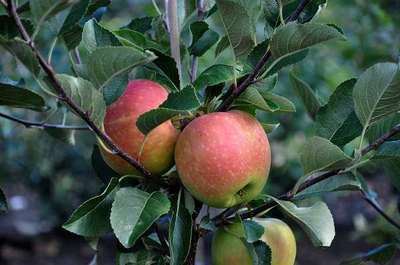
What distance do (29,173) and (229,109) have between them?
294 cm

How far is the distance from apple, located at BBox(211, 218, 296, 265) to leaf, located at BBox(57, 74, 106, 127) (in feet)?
0.82

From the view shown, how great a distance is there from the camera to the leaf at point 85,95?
2.18ft

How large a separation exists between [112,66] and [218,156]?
0.52 ft

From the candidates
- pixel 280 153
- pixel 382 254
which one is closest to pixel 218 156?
pixel 382 254

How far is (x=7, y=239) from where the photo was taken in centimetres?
434

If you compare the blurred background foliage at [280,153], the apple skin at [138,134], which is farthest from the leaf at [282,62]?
the blurred background foliage at [280,153]

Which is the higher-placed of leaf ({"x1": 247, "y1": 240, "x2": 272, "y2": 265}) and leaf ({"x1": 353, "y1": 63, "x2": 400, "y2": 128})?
leaf ({"x1": 353, "y1": 63, "x2": 400, "y2": 128})

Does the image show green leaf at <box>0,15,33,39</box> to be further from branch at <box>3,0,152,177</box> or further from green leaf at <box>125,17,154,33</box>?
green leaf at <box>125,17,154,33</box>

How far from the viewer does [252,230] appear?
78cm

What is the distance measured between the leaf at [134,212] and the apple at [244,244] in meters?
0.13

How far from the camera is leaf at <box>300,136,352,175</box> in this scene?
0.74m

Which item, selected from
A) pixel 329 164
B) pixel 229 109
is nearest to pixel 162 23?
pixel 229 109

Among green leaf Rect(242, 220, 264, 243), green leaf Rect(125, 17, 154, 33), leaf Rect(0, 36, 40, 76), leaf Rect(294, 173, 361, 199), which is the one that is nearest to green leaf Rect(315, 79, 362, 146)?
leaf Rect(294, 173, 361, 199)

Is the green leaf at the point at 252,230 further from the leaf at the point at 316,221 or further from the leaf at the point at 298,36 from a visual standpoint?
the leaf at the point at 298,36
